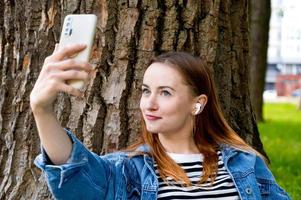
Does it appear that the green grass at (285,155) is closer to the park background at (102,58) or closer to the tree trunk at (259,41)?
the tree trunk at (259,41)

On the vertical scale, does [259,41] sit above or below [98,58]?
below

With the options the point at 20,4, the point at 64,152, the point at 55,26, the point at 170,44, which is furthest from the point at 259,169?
the point at 20,4

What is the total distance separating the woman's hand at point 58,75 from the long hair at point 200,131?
2.06ft

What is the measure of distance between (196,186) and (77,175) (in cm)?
50

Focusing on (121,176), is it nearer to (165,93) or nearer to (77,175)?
(77,175)

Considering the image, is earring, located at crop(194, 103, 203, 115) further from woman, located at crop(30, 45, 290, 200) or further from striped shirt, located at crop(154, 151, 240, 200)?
striped shirt, located at crop(154, 151, 240, 200)

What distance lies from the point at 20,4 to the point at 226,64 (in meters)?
1.00

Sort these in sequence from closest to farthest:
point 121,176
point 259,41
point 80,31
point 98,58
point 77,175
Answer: point 80,31, point 77,175, point 121,176, point 98,58, point 259,41

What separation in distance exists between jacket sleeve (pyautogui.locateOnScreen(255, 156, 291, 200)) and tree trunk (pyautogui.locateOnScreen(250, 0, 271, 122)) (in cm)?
815

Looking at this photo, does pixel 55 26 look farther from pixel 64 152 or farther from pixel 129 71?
pixel 64 152

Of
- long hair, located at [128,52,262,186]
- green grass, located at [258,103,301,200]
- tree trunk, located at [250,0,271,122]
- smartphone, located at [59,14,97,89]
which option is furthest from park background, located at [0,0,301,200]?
tree trunk, located at [250,0,271,122]

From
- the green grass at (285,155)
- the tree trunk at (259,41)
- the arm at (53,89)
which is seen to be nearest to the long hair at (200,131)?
the arm at (53,89)

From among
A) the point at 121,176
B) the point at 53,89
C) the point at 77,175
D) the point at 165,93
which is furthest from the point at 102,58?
the point at 53,89

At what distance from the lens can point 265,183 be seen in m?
2.75
